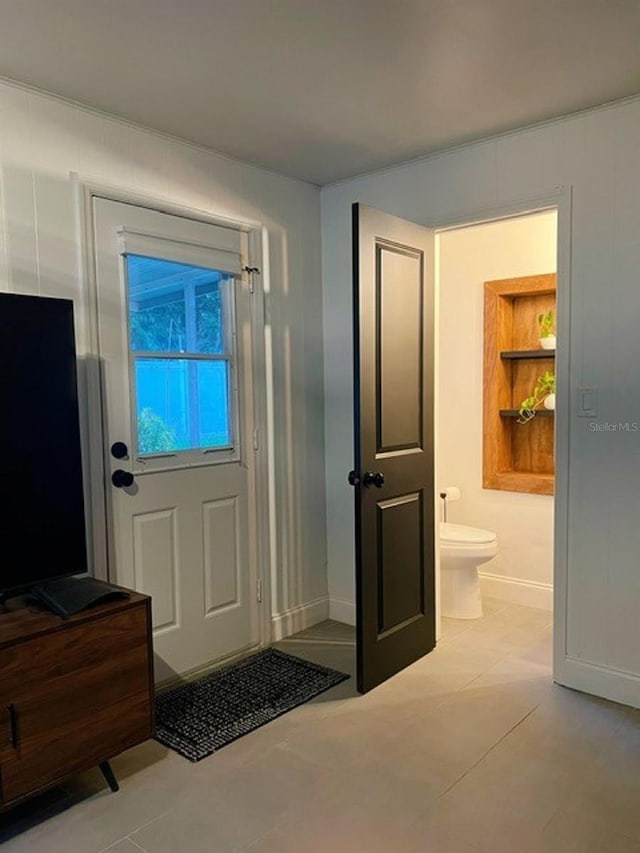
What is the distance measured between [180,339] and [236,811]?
6.02 feet

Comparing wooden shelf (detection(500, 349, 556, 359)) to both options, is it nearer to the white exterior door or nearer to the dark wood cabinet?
the white exterior door

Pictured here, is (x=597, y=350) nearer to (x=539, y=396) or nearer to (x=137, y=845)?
(x=539, y=396)

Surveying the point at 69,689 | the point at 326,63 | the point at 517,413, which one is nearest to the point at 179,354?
the point at 326,63

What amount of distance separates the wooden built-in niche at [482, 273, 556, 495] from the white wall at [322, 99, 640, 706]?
111 cm

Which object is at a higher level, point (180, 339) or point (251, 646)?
point (180, 339)

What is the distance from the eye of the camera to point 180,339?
2859 millimetres

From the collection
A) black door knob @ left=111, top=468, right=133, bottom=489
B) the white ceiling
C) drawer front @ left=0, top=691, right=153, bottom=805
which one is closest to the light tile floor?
drawer front @ left=0, top=691, right=153, bottom=805

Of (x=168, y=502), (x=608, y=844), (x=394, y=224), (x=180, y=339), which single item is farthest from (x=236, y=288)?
(x=608, y=844)

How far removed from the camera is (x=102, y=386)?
2.58 metres

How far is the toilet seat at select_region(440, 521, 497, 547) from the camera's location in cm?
363

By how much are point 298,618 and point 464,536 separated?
1.05m

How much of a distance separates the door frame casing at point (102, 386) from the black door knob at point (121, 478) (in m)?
0.04

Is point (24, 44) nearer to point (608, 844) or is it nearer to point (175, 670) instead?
point (175, 670)

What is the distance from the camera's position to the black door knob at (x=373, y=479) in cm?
272
